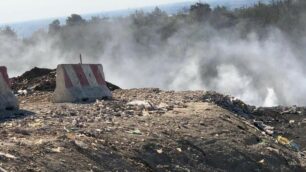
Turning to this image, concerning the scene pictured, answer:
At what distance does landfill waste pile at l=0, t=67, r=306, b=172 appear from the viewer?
6.82m

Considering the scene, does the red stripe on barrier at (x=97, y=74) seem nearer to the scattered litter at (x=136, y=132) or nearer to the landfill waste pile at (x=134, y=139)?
the landfill waste pile at (x=134, y=139)

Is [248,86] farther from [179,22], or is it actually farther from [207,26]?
[179,22]

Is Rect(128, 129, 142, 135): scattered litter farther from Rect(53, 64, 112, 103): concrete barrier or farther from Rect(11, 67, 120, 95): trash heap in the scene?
Rect(11, 67, 120, 95): trash heap

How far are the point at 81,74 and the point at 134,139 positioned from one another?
4.40 meters

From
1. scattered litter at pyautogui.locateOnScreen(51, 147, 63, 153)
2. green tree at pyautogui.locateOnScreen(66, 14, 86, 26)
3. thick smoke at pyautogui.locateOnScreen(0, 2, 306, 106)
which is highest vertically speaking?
green tree at pyautogui.locateOnScreen(66, 14, 86, 26)

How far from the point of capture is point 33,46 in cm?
5031

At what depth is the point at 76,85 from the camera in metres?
12.1

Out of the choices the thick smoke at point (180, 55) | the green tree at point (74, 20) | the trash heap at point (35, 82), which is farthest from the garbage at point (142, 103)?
the green tree at point (74, 20)

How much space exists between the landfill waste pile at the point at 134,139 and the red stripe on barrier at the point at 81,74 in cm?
64

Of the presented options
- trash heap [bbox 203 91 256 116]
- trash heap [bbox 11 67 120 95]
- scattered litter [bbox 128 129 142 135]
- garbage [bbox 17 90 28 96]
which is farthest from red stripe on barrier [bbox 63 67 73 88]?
scattered litter [bbox 128 129 142 135]

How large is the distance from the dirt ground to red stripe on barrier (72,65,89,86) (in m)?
0.65

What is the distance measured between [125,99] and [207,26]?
3366 centimetres

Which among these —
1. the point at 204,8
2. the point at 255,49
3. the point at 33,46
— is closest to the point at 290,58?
the point at 255,49

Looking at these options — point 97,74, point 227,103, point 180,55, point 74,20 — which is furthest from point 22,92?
point 74,20
